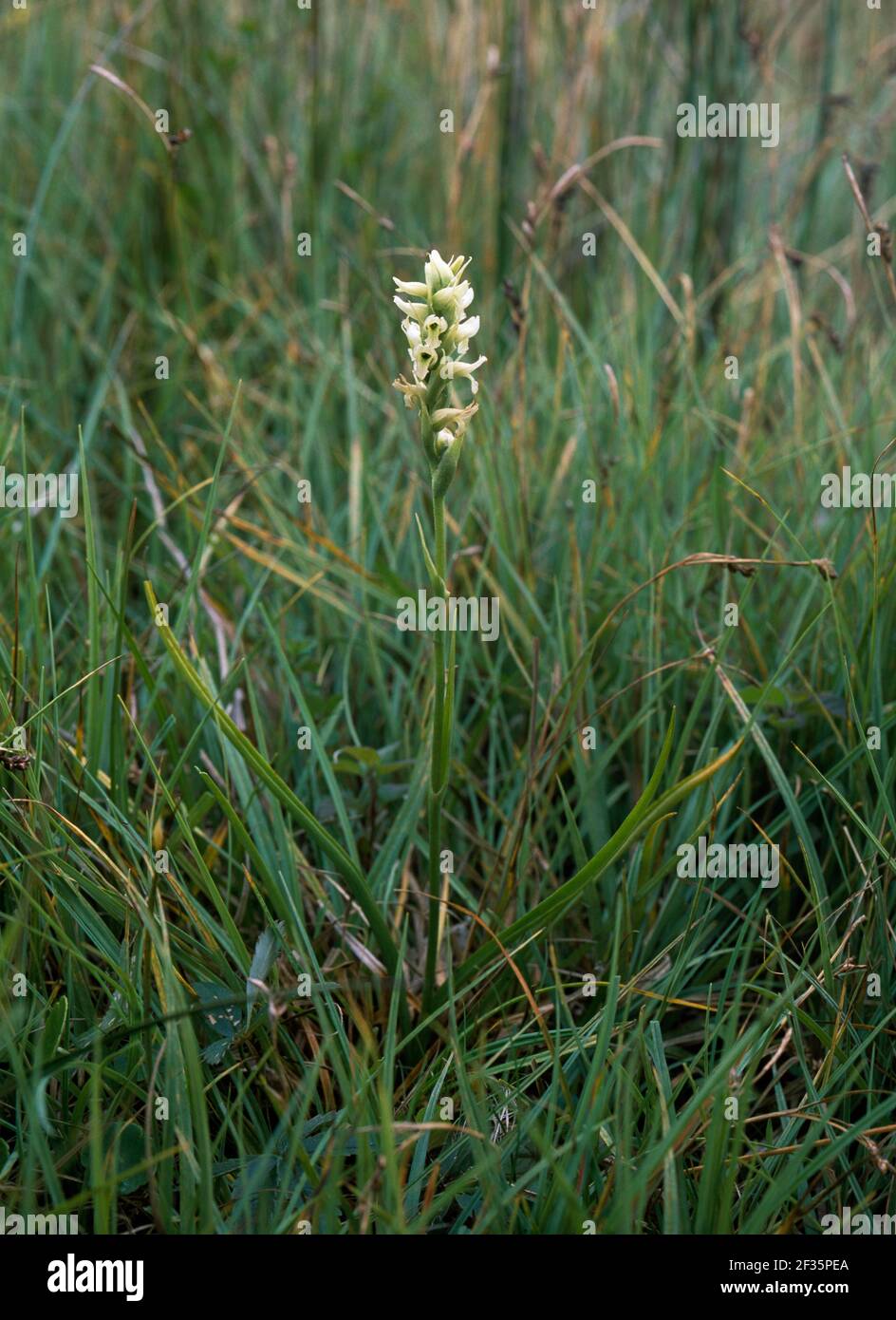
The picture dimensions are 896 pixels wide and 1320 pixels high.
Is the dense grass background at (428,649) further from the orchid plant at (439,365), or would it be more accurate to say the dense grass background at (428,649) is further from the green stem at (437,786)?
the orchid plant at (439,365)

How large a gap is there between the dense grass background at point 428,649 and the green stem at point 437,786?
0.05 meters

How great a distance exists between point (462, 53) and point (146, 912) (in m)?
2.78

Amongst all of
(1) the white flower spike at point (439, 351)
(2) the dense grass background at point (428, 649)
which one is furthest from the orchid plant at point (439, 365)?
(2) the dense grass background at point (428, 649)

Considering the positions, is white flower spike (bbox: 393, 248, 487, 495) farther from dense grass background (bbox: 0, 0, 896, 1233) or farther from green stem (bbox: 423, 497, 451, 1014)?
dense grass background (bbox: 0, 0, 896, 1233)

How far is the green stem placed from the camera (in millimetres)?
1343

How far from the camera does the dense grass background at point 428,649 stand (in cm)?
130

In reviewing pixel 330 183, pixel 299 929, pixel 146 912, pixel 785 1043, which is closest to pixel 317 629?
pixel 299 929

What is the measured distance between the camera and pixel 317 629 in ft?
6.89

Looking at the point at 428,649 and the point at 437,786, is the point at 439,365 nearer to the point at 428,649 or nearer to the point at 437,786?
the point at 437,786

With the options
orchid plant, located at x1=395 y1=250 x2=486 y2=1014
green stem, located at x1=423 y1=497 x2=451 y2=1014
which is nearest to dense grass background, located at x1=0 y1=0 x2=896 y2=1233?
green stem, located at x1=423 y1=497 x2=451 y2=1014

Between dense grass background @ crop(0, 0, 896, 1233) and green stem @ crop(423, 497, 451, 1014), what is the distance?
0.18 ft

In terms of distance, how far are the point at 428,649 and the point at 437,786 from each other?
2.00 feet
